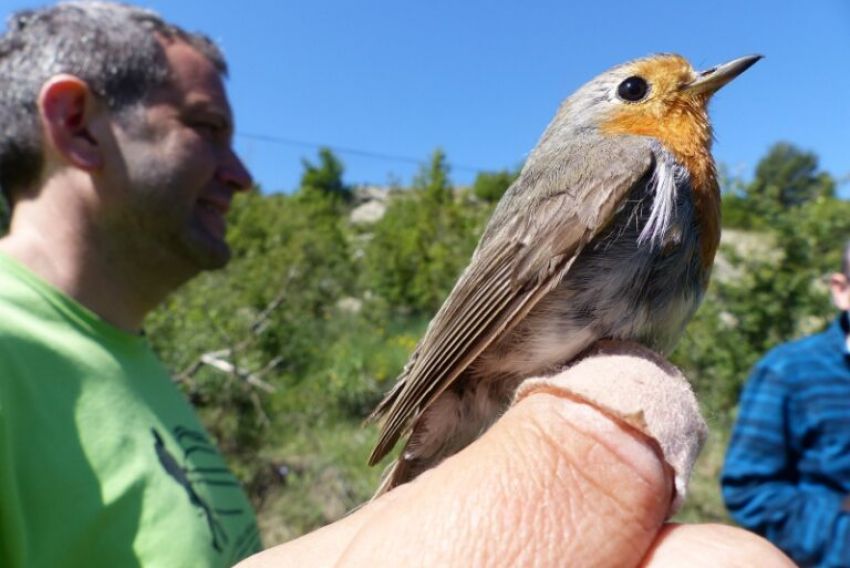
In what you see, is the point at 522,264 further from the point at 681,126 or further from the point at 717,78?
the point at 717,78

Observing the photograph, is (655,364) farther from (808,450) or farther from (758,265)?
(758,265)

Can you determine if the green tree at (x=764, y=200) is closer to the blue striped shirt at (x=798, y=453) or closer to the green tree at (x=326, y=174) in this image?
the blue striped shirt at (x=798, y=453)

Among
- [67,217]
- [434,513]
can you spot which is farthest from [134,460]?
[434,513]

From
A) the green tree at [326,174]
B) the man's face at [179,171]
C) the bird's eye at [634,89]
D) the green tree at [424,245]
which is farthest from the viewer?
the green tree at [326,174]

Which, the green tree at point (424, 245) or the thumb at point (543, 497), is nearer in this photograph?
the thumb at point (543, 497)

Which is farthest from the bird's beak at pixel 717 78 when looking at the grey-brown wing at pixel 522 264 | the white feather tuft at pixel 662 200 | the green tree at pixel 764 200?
the green tree at pixel 764 200
